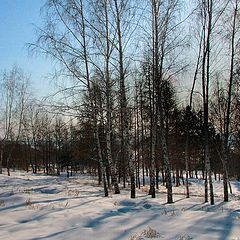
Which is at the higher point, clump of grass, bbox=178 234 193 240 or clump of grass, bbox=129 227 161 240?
clump of grass, bbox=129 227 161 240

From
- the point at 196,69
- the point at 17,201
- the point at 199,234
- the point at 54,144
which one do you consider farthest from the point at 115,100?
the point at 54,144

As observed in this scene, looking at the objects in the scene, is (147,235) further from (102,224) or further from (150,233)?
(102,224)

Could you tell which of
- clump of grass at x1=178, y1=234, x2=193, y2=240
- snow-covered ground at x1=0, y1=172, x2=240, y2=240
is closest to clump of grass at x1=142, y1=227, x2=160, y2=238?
snow-covered ground at x1=0, y1=172, x2=240, y2=240

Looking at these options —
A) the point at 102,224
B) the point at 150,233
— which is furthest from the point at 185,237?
the point at 102,224

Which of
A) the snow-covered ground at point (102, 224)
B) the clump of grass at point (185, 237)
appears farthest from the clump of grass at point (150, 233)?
the clump of grass at point (185, 237)

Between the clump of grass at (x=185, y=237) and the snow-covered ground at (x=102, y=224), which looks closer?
the clump of grass at (x=185, y=237)

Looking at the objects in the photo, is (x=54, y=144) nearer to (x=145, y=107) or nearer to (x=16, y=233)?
(x=145, y=107)

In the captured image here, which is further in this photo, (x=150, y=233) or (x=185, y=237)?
(x=150, y=233)

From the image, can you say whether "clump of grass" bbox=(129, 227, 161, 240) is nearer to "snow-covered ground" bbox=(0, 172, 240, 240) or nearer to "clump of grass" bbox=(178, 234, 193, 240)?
"snow-covered ground" bbox=(0, 172, 240, 240)

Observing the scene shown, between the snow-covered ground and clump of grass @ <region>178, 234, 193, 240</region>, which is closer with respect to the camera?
clump of grass @ <region>178, 234, 193, 240</region>

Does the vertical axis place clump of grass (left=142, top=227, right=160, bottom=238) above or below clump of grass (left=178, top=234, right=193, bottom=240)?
above

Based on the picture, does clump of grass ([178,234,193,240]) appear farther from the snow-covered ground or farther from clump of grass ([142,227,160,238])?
clump of grass ([142,227,160,238])

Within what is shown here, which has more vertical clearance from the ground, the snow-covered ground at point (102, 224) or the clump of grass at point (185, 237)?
the snow-covered ground at point (102, 224)

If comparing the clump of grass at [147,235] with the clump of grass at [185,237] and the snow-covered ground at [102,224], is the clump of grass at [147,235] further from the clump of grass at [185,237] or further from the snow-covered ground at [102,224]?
the clump of grass at [185,237]
